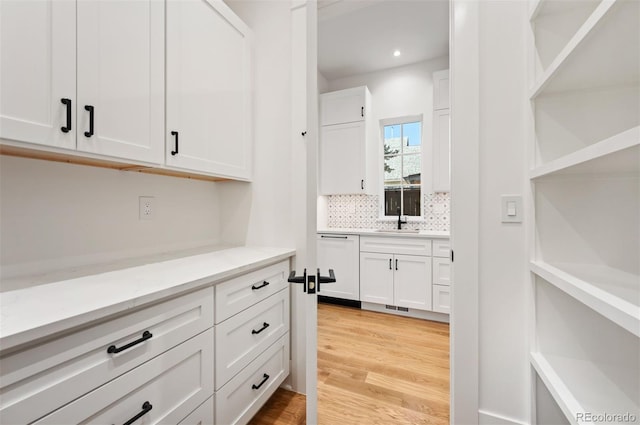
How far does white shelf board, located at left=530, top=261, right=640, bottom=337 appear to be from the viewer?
25.5 inches

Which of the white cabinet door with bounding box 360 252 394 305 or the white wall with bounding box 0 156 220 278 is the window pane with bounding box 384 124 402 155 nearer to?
the white cabinet door with bounding box 360 252 394 305

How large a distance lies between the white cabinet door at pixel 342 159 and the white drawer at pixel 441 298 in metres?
1.42

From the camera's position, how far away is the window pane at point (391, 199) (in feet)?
11.6

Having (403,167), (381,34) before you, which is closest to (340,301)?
(403,167)

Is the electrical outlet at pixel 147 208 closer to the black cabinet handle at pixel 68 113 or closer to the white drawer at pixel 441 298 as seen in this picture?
the black cabinet handle at pixel 68 113

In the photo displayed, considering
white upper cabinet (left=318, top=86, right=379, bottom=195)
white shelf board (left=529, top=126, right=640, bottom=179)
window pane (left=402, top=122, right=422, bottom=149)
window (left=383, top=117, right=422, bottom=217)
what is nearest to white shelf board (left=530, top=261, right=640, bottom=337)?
white shelf board (left=529, top=126, right=640, bottom=179)

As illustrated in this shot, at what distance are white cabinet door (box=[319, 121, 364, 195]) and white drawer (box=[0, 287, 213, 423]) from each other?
2698 millimetres

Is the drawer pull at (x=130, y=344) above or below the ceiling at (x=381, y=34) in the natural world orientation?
below

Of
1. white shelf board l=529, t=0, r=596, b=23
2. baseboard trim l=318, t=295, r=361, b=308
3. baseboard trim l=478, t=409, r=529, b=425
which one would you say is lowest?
baseboard trim l=318, t=295, r=361, b=308

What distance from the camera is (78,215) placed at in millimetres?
1190

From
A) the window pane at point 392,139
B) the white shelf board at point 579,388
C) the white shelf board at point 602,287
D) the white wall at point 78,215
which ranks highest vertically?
the window pane at point 392,139

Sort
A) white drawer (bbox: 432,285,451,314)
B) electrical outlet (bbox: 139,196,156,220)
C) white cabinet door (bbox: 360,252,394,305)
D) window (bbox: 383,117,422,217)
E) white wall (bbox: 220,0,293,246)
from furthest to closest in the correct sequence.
→ window (bbox: 383,117,422,217) → white cabinet door (bbox: 360,252,394,305) → white drawer (bbox: 432,285,451,314) → white wall (bbox: 220,0,293,246) → electrical outlet (bbox: 139,196,156,220)

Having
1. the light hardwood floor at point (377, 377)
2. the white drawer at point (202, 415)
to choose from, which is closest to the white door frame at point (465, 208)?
the light hardwood floor at point (377, 377)

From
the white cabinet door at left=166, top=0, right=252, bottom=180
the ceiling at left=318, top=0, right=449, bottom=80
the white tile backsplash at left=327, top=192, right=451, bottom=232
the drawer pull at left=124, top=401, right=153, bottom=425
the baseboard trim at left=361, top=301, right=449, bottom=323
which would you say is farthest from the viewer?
the white tile backsplash at left=327, top=192, right=451, bottom=232
